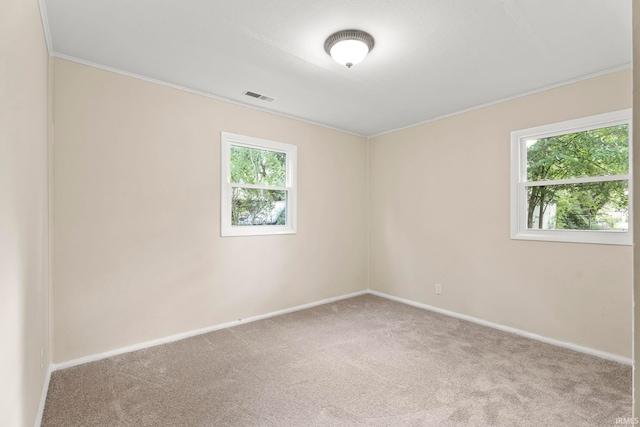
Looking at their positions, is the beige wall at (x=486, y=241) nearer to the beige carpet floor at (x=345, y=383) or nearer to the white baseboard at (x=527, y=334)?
the white baseboard at (x=527, y=334)

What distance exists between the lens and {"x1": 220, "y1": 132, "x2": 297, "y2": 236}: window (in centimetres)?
356

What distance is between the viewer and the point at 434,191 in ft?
13.5

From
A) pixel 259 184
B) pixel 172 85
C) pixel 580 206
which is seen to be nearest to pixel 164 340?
pixel 259 184

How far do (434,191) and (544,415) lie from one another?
2.65 metres

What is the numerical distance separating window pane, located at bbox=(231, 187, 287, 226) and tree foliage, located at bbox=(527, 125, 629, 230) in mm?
2827

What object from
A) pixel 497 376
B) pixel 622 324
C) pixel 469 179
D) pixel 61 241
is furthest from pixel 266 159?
pixel 622 324

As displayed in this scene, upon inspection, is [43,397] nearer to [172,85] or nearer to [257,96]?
[172,85]

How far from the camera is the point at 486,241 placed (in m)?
3.62

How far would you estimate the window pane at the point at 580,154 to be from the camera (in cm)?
280

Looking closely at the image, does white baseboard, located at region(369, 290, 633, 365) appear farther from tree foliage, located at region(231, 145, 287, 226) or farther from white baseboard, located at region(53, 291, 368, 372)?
tree foliage, located at region(231, 145, 287, 226)

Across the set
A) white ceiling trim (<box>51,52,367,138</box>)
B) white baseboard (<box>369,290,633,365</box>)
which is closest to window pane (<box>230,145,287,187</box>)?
white ceiling trim (<box>51,52,367,138</box>)

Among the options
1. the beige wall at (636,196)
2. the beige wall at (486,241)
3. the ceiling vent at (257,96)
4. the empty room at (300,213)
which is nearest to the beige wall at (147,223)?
the empty room at (300,213)

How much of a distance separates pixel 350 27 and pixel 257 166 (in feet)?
6.85

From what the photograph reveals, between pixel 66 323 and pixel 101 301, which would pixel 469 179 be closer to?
pixel 101 301
